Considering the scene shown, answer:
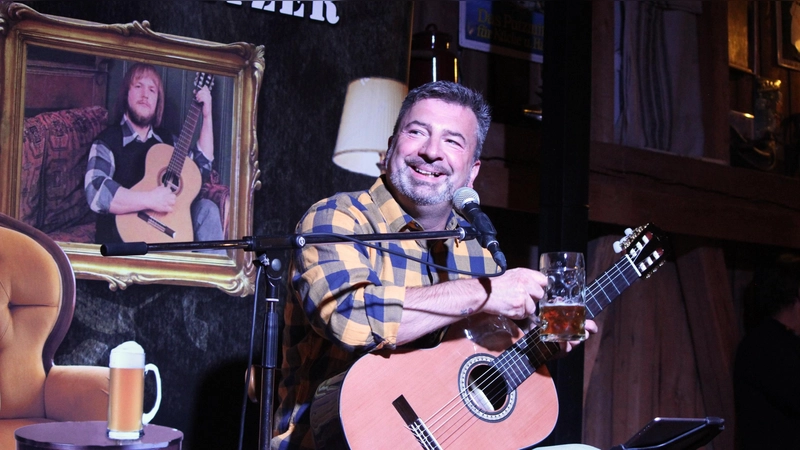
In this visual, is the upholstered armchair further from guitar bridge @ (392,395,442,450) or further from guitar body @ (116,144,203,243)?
guitar bridge @ (392,395,442,450)

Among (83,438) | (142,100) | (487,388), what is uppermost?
(142,100)

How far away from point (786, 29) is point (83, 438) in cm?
453

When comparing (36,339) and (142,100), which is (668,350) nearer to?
(142,100)

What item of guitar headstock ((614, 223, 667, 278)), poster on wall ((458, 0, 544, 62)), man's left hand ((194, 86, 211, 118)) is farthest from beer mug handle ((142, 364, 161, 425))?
poster on wall ((458, 0, 544, 62))

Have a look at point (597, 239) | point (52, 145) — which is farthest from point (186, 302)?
point (597, 239)

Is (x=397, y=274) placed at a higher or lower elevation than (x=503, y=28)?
lower

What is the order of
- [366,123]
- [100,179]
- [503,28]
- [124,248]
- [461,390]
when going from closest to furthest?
[124,248] < [461,390] < [100,179] < [366,123] < [503,28]

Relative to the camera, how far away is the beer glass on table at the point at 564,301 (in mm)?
2244

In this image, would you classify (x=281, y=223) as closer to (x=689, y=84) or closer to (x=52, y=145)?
(x=52, y=145)

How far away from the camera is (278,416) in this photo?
2428 millimetres

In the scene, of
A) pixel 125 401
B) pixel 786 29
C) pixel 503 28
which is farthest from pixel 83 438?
pixel 786 29

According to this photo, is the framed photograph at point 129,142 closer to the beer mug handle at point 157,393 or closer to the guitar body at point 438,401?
the beer mug handle at point 157,393

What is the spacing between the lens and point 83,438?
210 cm

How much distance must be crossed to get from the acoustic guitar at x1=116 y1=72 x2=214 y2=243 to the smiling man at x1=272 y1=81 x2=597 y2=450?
23.2 inches
